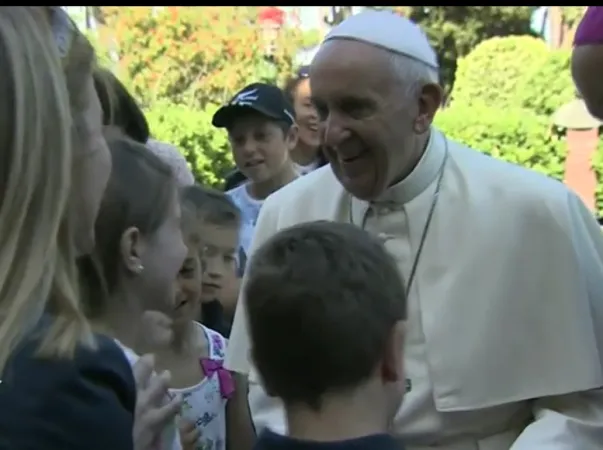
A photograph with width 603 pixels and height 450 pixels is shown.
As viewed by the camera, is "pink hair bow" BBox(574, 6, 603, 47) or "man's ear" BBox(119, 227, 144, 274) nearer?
"man's ear" BBox(119, 227, 144, 274)

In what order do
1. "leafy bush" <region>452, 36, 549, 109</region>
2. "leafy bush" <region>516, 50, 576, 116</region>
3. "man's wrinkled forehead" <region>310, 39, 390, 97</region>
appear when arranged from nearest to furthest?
"man's wrinkled forehead" <region>310, 39, 390, 97</region> < "leafy bush" <region>516, 50, 576, 116</region> < "leafy bush" <region>452, 36, 549, 109</region>

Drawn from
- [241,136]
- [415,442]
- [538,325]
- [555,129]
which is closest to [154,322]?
[415,442]

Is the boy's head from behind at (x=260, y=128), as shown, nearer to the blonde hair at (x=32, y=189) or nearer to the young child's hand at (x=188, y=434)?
the young child's hand at (x=188, y=434)

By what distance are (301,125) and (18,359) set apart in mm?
4855

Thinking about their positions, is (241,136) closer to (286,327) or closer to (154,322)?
(154,322)

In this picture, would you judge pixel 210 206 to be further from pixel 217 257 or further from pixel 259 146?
pixel 259 146

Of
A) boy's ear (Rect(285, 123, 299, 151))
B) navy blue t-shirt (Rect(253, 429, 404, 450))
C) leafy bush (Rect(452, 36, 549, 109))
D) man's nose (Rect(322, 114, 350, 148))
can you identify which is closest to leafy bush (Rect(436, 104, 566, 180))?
leafy bush (Rect(452, 36, 549, 109))

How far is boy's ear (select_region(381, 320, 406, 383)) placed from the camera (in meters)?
1.88

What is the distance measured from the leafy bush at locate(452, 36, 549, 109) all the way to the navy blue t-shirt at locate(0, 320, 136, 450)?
60.2 feet

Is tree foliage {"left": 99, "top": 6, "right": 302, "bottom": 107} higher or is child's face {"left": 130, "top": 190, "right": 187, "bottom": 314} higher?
child's face {"left": 130, "top": 190, "right": 187, "bottom": 314}

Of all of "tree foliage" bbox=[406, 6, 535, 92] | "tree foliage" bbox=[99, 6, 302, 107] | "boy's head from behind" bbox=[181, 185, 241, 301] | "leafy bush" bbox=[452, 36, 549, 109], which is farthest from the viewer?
"tree foliage" bbox=[406, 6, 535, 92]

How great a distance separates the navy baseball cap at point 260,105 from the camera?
5438mm

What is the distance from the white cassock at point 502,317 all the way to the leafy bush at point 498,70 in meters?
16.9

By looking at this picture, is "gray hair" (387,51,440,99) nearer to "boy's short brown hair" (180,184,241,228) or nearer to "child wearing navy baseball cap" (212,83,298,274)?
"boy's short brown hair" (180,184,241,228)
